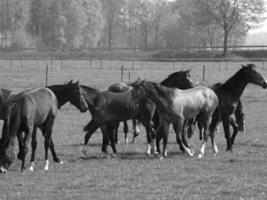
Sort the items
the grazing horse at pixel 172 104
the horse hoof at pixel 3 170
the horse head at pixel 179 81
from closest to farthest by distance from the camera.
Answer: the horse hoof at pixel 3 170 < the grazing horse at pixel 172 104 < the horse head at pixel 179 81

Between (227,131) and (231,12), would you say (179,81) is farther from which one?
(231,12)

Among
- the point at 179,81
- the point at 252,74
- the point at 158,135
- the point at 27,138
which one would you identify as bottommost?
the point at 158,135

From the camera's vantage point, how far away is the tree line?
240 feet

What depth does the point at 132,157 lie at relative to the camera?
13.3 m

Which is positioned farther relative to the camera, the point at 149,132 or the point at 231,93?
the point at 231,93

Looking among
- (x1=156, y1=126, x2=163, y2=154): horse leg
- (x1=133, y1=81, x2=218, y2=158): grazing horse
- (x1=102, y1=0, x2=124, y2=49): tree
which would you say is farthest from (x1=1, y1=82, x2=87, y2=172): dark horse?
(x1=102, y1=0, x2=124, y2=49): tree

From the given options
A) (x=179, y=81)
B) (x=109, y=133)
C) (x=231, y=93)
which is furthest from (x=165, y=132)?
(x=231, y=93)

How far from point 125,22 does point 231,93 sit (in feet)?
291

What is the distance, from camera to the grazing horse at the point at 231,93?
46.6 feet

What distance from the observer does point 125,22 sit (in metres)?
102

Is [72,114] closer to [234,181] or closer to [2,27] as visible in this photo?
[234,181]

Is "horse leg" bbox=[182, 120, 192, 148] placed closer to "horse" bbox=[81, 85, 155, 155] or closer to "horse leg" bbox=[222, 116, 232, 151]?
"horse" bbox=[81, 85, 155, 155]

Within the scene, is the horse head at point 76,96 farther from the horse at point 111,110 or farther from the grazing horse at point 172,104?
the grazing horse at point 172,104

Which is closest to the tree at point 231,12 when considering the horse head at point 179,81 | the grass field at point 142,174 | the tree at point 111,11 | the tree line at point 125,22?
the tree line at point 125,22
